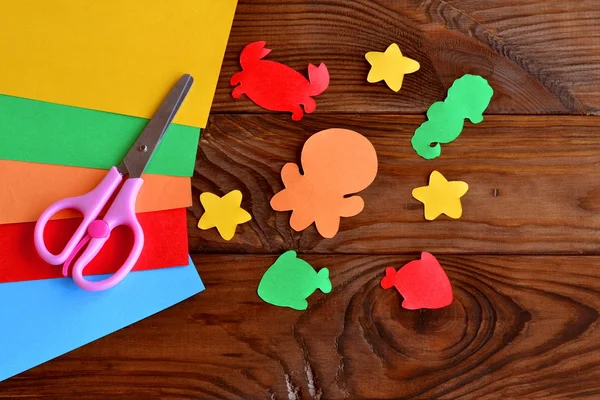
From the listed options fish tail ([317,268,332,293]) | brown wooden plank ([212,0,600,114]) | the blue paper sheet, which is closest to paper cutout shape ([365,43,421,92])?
brown wooden plank ([212,0,600,114])

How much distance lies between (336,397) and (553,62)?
0.46 meters

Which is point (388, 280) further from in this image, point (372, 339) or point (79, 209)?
point (79, 209)

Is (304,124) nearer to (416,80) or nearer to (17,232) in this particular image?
(416,80)

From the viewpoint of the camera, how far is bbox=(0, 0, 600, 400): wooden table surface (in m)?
0.66

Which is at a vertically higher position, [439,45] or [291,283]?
[439,45]

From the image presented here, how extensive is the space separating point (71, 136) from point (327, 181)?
0.29 meters

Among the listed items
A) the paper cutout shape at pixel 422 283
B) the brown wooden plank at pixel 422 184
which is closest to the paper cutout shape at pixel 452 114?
the brown wooden plank at pixel 422 184

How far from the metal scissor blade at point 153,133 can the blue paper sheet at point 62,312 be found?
0.12 m

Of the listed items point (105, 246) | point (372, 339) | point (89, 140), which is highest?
point (89, 140)

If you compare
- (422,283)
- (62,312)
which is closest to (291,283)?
(422,283)

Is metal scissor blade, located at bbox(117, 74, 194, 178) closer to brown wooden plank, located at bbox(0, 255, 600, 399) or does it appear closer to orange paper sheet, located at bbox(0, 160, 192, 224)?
orange paper sheet, located at bbox(0, 160, 192, 224)

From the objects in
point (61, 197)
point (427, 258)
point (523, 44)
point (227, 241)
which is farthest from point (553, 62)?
point (61, 197)

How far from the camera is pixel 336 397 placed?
67cm

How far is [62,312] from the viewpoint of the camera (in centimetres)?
65
